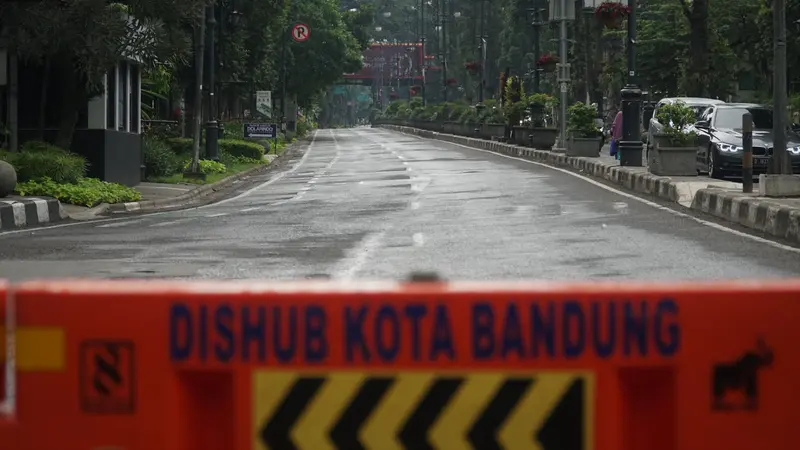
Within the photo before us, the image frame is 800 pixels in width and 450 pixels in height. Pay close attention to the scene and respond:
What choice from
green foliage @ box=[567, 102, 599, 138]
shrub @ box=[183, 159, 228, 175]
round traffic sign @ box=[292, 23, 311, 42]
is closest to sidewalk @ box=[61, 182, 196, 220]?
shrub @ box=[183, 159, 228, 175]

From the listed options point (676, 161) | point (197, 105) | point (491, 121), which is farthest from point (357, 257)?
point (491, 121)

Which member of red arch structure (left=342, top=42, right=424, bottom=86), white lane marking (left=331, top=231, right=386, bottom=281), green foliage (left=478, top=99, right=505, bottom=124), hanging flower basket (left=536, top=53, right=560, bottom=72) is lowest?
white lane marking (left=331, top=231, right=386, bottom=281)

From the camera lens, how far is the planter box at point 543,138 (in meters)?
48.3

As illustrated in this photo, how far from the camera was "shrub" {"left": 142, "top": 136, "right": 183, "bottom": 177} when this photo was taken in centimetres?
3497

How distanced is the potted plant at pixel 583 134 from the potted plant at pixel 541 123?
785cm

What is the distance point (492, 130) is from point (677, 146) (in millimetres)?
35064

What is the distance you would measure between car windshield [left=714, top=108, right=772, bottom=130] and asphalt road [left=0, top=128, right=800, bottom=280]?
12.0 feet

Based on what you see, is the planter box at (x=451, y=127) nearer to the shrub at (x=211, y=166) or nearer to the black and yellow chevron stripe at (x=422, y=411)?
the shrub at (x=211, y=166)

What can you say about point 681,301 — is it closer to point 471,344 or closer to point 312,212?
point 471,344

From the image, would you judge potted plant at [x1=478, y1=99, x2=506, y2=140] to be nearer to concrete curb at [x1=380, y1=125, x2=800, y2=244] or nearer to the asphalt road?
concrete curb at [x1=380, y1=125, x2=800, y2=244]

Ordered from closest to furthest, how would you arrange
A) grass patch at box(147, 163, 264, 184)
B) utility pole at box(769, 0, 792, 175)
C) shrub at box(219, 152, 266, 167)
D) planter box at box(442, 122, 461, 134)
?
utility pole at box(769, 0, 792, 175), grass patch at box(147, 163, 264, 184), shrub at box(219, 152, 266, 167), planter box at box(442, 122, 461, 134)

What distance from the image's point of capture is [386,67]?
184875 mm

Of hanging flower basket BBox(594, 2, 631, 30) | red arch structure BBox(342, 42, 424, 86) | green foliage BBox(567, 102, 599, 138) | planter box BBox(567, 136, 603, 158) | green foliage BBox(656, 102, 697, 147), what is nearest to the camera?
green foliage BBox(656, 102, 697, 147)

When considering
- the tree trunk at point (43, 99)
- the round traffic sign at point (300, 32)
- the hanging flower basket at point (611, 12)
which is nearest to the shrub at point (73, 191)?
the tree trunk at point (43, 99)
